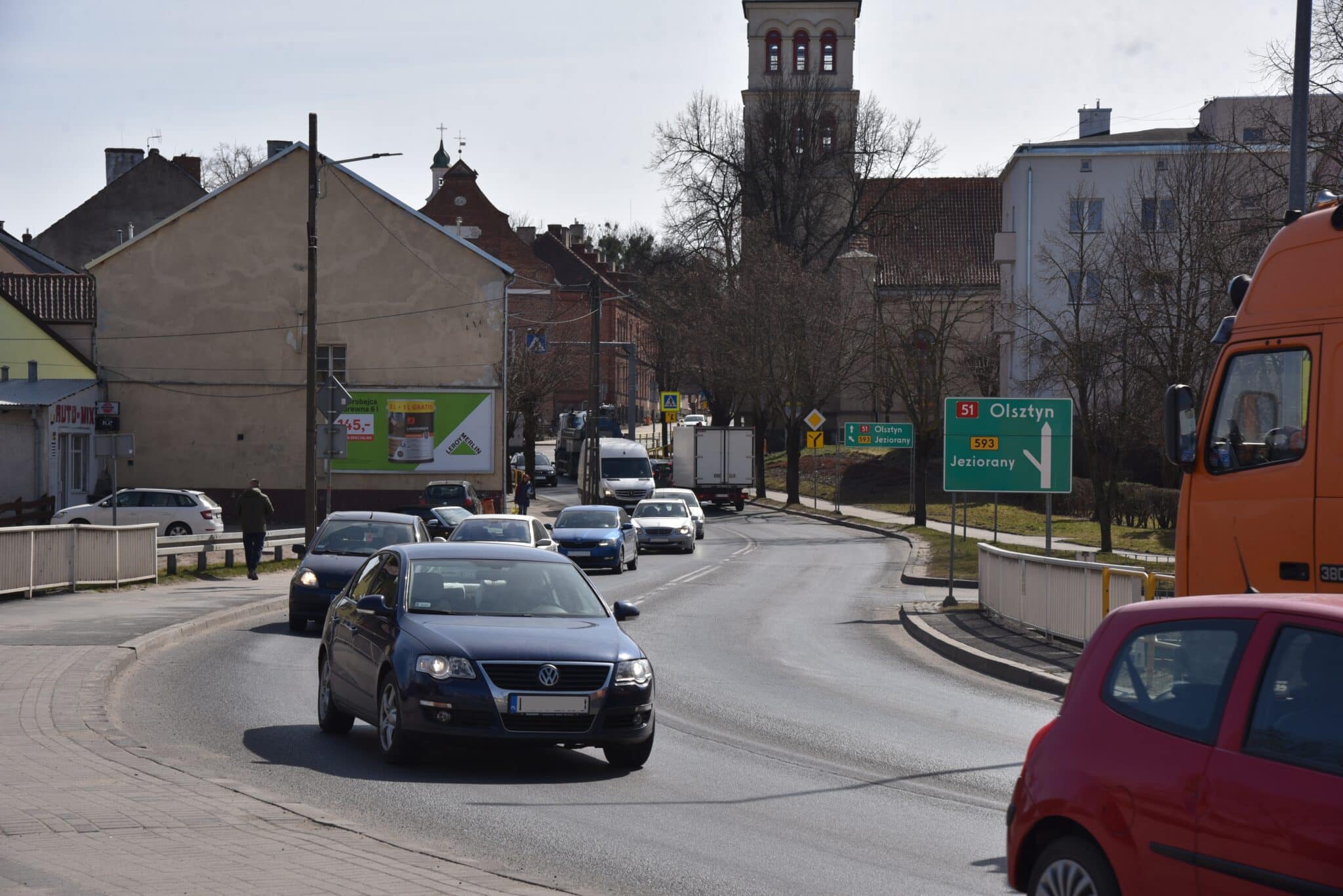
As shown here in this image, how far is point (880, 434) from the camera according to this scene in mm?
50969

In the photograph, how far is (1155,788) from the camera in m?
5.10

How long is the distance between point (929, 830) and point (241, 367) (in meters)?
43.9

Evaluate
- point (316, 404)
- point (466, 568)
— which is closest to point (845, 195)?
point (316, 404)

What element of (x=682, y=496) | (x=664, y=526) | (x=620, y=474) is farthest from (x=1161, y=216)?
(x=620, y=474)

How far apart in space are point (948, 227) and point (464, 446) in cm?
5166

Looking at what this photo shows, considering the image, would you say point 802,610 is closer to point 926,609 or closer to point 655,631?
point 926,609

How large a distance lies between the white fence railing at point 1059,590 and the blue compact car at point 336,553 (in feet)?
26.5

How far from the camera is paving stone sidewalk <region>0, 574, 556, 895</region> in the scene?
6.64m

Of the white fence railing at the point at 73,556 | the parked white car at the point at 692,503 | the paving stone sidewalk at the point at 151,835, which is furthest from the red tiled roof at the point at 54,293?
the paving stone sidewalk at the point at 151,835

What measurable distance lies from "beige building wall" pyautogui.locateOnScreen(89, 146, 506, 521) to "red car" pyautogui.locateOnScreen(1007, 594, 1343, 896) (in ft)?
145

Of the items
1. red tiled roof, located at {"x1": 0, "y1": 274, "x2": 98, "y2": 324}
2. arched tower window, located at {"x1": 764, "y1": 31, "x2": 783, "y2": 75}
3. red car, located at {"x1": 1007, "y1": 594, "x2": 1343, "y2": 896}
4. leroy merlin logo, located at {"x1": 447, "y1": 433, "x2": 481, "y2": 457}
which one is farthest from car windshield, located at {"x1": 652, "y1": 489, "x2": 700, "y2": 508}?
arched tower window, located at {"x1": 764, "y1": 31, "x2": 783, "y2": 75}

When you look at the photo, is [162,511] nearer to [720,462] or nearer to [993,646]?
[720,462]

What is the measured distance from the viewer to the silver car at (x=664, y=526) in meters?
41.8

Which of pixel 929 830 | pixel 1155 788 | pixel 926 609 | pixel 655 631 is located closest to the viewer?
pixel 1155 788
